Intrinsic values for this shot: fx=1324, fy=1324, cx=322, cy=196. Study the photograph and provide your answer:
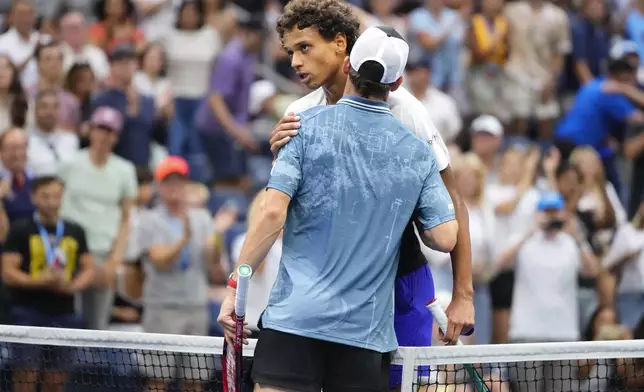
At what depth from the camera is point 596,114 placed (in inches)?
589

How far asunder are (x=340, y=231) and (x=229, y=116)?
902cm

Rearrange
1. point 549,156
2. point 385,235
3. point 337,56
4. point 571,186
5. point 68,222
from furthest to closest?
point 549,156 → point 571,186 → point 68,222 → point 337,56 → point 385,235

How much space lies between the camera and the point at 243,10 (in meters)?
16.5

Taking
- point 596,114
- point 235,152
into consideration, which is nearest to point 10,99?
point 235,152

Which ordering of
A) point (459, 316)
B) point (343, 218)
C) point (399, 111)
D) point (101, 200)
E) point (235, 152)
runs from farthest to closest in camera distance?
1. point (235, 152)
2. point (101, 200)
3. point (399, 111)
4. point (459, 316)
5. point (343, 218)

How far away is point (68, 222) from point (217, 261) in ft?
4.67

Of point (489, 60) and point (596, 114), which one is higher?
point (489, 60)

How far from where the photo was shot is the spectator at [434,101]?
1422 centimetres

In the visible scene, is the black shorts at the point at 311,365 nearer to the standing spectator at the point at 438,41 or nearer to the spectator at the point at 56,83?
the spectator at the point at 56,83

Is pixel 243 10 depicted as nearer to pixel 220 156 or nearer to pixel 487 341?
pixel 220 156

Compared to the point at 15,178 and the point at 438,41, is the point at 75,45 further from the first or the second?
the point at 438,41

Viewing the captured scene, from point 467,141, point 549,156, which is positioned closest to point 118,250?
point 467,141

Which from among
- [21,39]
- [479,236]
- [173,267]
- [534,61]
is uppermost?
[534,61]

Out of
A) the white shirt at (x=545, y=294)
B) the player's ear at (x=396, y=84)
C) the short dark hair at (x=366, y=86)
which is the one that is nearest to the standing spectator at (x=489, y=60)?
the white shirt at (x=545, y=294)
